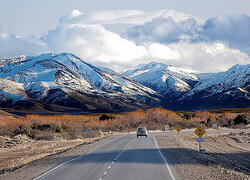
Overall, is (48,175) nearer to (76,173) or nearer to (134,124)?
(76,173)

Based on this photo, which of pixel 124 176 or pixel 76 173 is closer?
pixel 124 176

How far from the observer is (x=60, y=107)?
19012cm

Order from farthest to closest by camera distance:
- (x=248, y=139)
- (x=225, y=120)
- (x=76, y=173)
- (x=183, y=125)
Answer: (x=225, y=120), (x=183, y=125), (x=248, y=139), (x=76, y=173)

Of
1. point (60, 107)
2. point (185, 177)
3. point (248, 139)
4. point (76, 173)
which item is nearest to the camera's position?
point (185, 177)

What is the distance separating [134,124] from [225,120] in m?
23.5

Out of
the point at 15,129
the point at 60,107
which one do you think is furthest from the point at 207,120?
the point at 60,107

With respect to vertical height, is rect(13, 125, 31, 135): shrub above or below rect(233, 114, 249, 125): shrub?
below

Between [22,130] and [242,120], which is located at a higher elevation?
[242,120]

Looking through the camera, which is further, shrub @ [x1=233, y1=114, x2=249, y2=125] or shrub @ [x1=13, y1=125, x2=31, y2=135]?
shrub @ [x1=233, y1=114, x2=249, y2=125]

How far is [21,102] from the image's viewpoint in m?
192

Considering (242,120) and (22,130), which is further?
(242,120)

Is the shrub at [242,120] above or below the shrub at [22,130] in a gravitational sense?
above

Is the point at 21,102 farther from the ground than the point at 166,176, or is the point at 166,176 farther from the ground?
the point at 21,102

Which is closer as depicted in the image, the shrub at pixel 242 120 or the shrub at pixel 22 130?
the shrub at pixel 22 130
